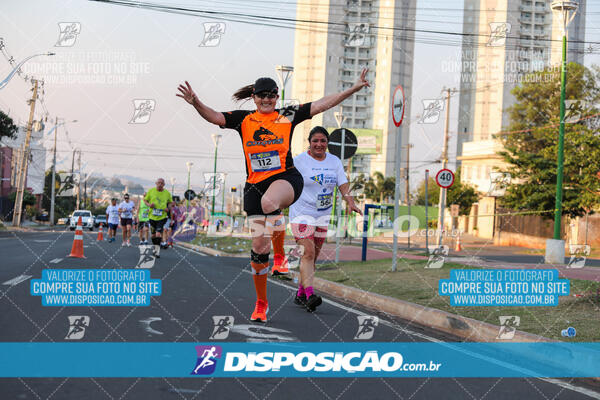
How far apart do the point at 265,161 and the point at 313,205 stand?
2.56 metres

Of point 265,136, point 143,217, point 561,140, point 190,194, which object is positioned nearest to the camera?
point 265,136

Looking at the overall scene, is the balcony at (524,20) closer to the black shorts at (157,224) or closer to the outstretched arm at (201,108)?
the black shorts at (157,224)

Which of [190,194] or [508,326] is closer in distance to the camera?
[508,326]

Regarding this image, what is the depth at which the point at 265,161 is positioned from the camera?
4.87 m

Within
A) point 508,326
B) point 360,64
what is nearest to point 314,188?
point 508,326

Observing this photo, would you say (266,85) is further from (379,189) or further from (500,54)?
(500,54)

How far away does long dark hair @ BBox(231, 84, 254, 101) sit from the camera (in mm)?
5098

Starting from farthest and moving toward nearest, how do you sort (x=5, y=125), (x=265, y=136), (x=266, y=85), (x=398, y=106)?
(x=5, y=125), (x=398, y=106), (x=265, y=136), (x=266, y=85)

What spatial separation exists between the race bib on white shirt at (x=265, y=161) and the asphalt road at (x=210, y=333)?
4.74ft

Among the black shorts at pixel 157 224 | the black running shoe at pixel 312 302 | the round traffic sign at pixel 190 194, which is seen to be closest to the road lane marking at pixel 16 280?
the black running shoe at pixel 312 302

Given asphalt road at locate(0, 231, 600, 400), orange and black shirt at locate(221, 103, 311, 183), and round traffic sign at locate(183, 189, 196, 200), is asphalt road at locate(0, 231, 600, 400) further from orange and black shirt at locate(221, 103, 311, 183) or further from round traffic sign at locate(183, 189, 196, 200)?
round traffic sign at locate(183, 189, 196, 200)

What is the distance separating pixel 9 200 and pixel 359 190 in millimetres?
47625

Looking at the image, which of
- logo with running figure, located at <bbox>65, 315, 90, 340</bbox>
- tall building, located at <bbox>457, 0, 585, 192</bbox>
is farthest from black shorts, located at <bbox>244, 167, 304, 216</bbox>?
tall building, located at <bbox>457, 0, 585, 192</bbox>

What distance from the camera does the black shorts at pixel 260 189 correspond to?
4691 mm
